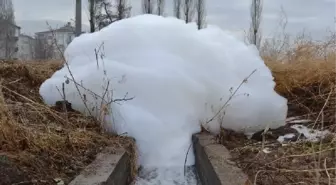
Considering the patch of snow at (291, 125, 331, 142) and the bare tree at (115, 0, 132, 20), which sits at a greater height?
the bare tree at (115, 0, 132, 20)

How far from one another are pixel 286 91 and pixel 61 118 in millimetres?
2566

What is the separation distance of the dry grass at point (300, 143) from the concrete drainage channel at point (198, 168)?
102 mm

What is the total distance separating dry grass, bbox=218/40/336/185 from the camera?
2100 millimetres

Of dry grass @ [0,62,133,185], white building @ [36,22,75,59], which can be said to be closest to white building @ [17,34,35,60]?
white building @ [36,22,75,59]

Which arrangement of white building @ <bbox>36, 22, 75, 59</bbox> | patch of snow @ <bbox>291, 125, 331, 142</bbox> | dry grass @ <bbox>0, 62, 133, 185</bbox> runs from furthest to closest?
white building @ <bbox>36, 22, 75, 59</bbox> → patch of snow @ <bbox>291, 125, 331, 142</bbox> → dry grass @ <bbox>0, 62, 133, 185</bbox>

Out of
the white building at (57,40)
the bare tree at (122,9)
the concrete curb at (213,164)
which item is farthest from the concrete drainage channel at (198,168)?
the bare tree at (122,9)

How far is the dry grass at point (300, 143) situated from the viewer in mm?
2100

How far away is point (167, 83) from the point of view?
3.48 m

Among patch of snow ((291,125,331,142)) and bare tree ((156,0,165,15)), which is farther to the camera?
bare tree ((156,0,165,15))

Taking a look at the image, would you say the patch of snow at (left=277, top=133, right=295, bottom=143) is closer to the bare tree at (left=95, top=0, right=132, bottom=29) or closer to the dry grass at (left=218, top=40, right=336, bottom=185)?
the dry grass at (left=218, top=40, right=336, bottom=185)

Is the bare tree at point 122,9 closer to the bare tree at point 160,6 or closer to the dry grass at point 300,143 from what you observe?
the bare tree at point 160,6

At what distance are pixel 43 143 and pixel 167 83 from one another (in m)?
1.33

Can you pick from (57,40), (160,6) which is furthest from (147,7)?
(57,40)

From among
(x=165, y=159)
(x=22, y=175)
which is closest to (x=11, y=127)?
(x=22, y=175)
